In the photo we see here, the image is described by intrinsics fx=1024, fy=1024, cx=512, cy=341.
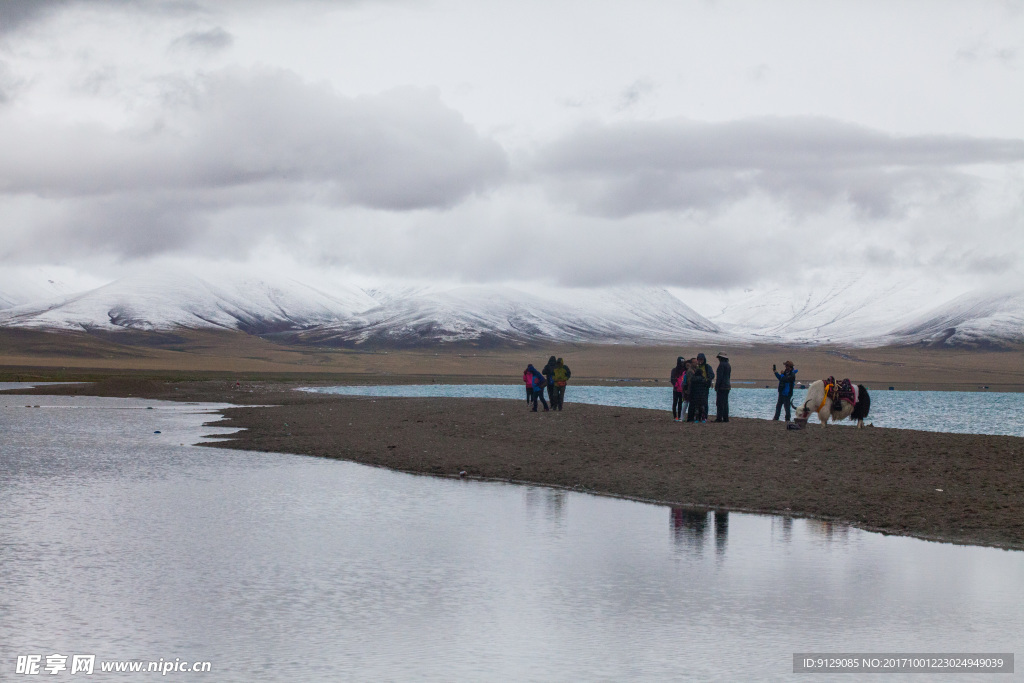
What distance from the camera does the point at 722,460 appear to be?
25.4 metres

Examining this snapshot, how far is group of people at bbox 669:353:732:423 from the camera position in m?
33.9

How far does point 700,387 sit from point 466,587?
73.3ft

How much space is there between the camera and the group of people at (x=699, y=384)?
3394 centimetres

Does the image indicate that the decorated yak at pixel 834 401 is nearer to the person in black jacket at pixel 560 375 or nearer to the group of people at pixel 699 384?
the group of people at pixel 699 384

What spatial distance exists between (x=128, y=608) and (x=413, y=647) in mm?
3743

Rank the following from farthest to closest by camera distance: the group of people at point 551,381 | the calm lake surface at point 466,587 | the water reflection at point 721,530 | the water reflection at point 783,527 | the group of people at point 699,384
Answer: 1. the group of people at point 551,381
2. the group of people at point 699,384
3. the water reflection at point 783,527
4. the water reflection at point 721,530
5. the calm lake surface at point 466,587

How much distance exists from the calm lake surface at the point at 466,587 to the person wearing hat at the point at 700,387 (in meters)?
13.2

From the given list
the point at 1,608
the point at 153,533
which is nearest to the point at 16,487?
the point at 153,533

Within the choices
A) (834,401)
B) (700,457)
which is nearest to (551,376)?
(834,401)

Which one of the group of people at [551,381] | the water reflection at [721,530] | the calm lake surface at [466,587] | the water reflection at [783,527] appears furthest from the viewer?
the group of people at [551,381]

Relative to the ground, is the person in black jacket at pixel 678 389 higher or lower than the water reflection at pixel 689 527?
higher

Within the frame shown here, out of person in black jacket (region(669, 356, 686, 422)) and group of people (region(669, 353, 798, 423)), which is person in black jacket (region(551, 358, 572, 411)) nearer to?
person in black jacket (region(669, 356, 686, 422))

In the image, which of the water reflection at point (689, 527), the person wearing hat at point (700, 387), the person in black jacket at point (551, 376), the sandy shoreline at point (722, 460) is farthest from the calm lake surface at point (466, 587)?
the person in black jacket at point (551, 376)

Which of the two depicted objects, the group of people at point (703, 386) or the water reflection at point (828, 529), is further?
the group of people at point (703, 386)
